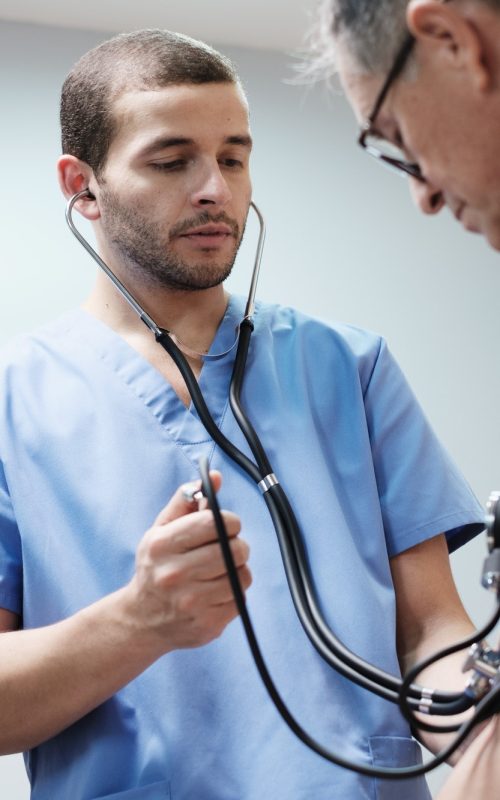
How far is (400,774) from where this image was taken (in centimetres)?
90

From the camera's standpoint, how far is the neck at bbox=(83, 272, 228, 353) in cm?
146

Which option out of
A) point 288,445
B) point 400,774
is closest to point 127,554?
point 288,445

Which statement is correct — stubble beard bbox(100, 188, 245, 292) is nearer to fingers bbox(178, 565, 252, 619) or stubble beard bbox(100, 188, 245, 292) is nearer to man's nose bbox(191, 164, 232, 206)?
man's nose bbox(191, 164, 232, 206)

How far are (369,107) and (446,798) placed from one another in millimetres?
597

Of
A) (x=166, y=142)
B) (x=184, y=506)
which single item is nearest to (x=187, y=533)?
(x=184, y=506)

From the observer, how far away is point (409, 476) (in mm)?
1392

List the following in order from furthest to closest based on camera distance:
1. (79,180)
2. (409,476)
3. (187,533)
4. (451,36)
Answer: (79,180) → (409,476) → (187,533) → (451,36)

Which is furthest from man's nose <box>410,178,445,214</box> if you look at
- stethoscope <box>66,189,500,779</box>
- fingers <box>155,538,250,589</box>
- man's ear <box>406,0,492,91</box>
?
fingers <box>155,538,250,589</box>

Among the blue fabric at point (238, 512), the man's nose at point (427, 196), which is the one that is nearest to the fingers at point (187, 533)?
the blue fabric at point (238, 512)

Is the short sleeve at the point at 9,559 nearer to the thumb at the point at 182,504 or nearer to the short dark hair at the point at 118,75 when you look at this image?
the thumb at the point at 182,504

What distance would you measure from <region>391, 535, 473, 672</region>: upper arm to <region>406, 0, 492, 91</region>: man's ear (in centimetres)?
76

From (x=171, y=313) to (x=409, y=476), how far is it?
15.6 inches

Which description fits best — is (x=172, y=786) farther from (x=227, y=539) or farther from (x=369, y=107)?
(x=369, y=107)

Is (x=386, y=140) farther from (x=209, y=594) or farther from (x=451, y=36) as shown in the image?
(x=209, y=594)
